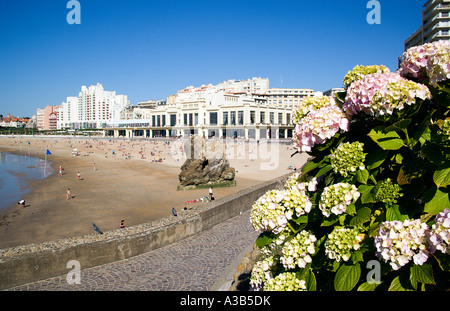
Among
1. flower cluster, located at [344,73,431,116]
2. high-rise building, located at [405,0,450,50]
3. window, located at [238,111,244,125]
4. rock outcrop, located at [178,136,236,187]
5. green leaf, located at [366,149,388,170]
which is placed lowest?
rock outcrop, located at [178,136,236,187]

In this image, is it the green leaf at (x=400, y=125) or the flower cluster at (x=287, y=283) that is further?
the flower cluster at (x=287, y=283)

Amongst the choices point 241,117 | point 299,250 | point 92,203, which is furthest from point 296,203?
point 241,117

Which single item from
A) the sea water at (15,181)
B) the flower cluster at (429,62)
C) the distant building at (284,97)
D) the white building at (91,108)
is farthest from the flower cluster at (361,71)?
the white building at (91,108)

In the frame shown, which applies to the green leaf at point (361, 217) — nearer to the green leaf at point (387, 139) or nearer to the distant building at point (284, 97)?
the green leaf at point (387, 139)

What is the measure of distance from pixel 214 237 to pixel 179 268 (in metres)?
2.26

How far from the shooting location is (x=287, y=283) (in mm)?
1956

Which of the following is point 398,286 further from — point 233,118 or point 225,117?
point 225,117

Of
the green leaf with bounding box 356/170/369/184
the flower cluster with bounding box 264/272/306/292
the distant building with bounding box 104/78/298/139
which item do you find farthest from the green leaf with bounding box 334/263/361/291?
the distant building with bounding box 104/78/298/139

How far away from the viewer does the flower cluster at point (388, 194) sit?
1.71 m

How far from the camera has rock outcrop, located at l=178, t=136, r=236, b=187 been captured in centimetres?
2078

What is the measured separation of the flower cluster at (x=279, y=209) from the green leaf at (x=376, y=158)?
464 millimetres

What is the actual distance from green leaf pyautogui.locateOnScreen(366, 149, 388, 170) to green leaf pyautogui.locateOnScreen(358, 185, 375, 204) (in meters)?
0.12

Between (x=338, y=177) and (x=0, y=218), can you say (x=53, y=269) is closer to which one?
(x=338, y=177)

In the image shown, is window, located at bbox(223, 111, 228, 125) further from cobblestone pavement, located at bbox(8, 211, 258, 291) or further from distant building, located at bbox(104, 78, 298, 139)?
cobblestone pavement, located at bbox(8, 211, 258, 291)
